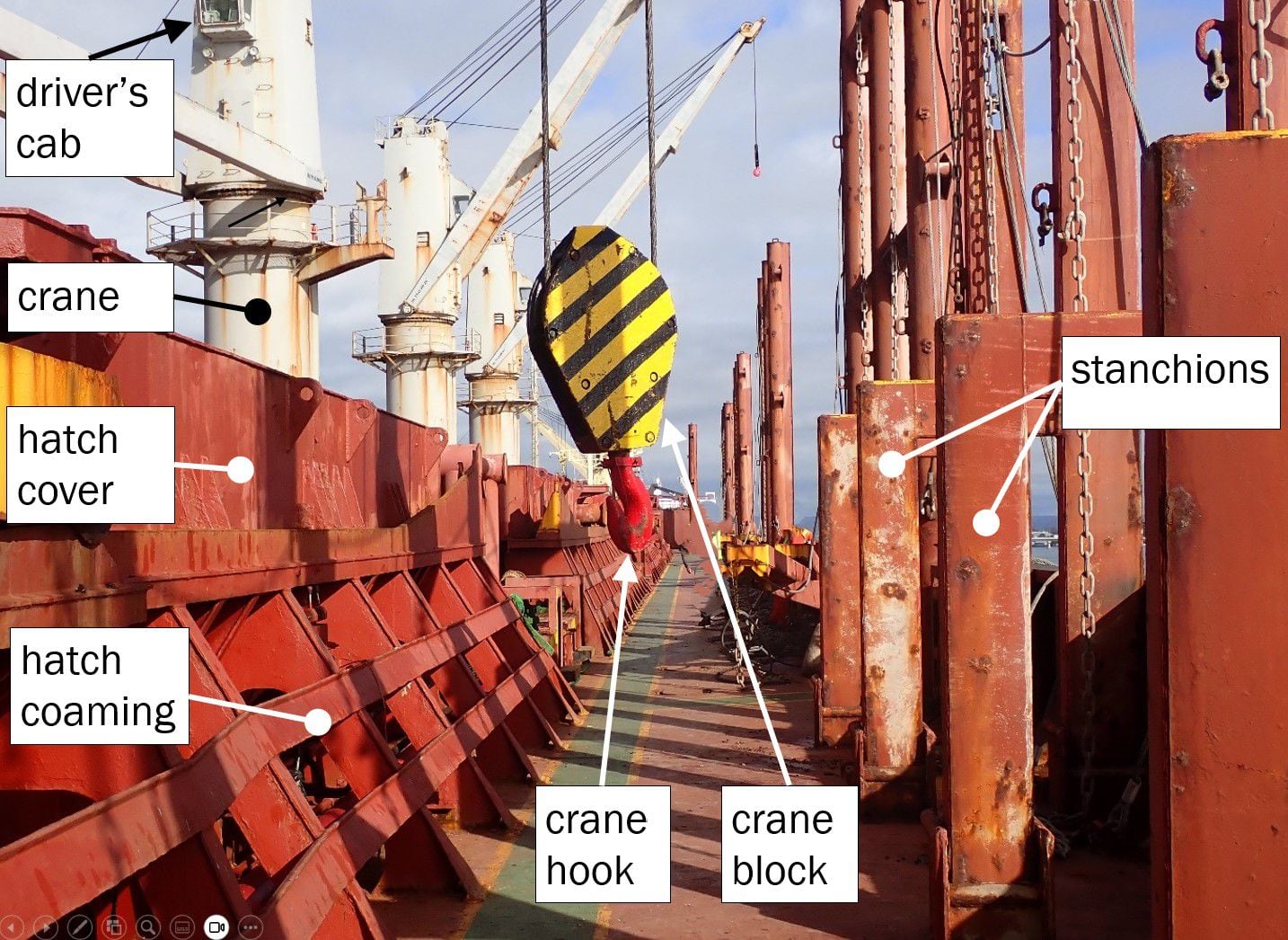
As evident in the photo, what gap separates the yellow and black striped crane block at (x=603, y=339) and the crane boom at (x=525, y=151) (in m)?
32.0

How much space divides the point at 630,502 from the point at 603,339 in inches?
25.3

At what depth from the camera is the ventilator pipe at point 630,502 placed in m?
5.48

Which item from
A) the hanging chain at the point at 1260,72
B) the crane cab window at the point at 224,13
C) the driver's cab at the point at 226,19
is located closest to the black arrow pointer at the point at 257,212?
the driver's cab at the point at 226,19

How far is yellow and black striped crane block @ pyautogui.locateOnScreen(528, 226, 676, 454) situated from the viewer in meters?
5.50

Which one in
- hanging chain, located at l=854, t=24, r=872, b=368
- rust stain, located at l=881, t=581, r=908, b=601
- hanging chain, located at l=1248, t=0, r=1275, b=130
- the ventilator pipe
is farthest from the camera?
hanging chain, located at l=854, t=24, r=872, b=368

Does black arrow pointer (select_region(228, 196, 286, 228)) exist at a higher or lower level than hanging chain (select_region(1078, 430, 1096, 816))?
higher

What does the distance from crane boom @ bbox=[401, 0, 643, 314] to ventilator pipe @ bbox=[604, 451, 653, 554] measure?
32.3 m

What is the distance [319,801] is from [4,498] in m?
4.67

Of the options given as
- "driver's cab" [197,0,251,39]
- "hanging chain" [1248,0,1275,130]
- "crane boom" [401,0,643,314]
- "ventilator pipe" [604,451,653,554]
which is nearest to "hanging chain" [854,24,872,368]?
Answer: "ventilator pipe" [604,451,653,554]

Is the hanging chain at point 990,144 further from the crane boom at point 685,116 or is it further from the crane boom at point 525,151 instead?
the crane boom at point 685,116

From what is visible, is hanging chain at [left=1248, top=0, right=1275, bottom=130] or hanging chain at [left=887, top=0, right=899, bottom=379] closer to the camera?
hanging chain at [left=1248, top=0, right=1275, bottom=130]

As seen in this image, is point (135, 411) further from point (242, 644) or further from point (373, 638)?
point (373, 638)

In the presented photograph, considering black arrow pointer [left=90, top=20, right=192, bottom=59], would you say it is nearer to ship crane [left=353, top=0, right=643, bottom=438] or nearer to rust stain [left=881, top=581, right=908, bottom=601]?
rust stain [left=881, top=581, right=908, bottom=601]

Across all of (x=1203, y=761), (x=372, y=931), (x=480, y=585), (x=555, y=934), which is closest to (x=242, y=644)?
(x=372, y=931)
